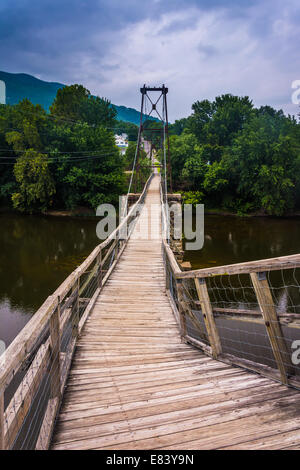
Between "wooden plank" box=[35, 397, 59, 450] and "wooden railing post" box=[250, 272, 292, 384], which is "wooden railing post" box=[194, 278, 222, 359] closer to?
"wooden railing post" box=[250, 272, 292, 384]

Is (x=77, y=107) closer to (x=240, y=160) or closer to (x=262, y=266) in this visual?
(x=240, y=160)

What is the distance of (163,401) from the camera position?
6.52 ft

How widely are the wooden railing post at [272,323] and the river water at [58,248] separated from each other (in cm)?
683

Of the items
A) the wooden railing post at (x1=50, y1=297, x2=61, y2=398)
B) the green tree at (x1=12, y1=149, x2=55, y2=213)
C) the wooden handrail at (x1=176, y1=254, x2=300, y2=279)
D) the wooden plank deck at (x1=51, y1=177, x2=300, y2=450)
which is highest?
the green tree at (x1=12, y1=149, x2=55, y2=213)

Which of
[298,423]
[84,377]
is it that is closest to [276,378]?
[298,423]

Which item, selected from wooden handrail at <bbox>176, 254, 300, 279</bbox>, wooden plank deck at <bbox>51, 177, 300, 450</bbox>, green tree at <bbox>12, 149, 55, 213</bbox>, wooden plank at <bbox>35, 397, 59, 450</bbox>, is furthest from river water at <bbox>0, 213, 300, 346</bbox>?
wooden handrail at <bbox>176, 254, 300, 279</bbox>

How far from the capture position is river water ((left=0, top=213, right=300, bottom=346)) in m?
9.45

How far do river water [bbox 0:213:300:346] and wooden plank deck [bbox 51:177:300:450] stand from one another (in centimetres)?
540

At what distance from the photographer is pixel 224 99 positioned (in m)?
32.9

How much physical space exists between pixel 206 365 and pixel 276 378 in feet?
2.15
